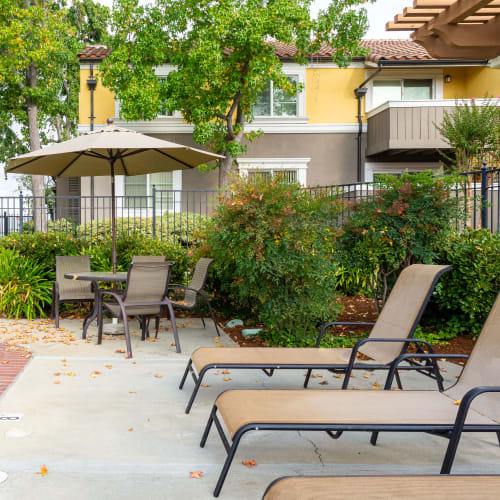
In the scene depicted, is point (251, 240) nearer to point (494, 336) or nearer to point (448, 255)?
point (448, 255)

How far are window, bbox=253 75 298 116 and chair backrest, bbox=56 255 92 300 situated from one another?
10.4m

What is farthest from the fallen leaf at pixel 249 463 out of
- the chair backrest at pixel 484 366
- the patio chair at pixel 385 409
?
the chair backrest at pixel 484 366

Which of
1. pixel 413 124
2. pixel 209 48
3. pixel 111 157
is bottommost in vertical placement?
pixel 111 157

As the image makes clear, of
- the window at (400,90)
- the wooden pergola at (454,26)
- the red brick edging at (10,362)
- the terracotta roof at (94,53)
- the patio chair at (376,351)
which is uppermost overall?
the terracotta roof at (94,53)

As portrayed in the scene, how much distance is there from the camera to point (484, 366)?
10.4 feet

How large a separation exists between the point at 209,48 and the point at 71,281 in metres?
8.18

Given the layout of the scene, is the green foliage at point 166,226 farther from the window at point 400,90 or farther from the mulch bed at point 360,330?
the window at point 400,90

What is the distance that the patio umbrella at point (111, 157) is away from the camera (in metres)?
6.43

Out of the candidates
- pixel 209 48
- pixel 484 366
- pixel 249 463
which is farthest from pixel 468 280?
pixel 209 48

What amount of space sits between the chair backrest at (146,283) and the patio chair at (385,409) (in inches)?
124

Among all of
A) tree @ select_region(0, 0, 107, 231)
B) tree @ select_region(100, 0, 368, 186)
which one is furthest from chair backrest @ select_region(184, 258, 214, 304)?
tree @ select_region(0, 0, 107, 231)

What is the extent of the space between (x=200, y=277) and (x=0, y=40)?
12919 mm

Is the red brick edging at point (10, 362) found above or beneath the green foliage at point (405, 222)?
beneath

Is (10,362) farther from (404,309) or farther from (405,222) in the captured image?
(405,222)
